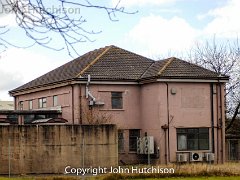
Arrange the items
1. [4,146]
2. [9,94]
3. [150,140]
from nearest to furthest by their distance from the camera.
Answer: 1. [4,146]
2. [150,140]
3. [9,94]

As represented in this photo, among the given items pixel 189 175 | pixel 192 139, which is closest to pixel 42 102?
pixel 192 139

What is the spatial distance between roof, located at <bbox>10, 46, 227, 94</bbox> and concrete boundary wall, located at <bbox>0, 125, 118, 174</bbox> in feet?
26.9

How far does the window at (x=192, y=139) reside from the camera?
41.1 m

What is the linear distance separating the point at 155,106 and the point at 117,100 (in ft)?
9.71

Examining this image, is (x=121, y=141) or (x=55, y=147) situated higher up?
(x=55, y=147)

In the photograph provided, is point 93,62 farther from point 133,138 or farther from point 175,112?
point 175,112

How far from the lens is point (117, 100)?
141ft

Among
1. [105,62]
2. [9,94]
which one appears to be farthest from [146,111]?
[9,94]

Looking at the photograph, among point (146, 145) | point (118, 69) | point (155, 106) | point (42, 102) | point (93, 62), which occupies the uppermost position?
point (93, 62)

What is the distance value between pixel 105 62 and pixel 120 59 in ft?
5.02

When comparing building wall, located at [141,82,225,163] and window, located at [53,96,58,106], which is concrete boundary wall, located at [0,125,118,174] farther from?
window, located at [53,96,58,106]

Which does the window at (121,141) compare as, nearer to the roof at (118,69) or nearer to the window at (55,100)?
the roof at (118,69)

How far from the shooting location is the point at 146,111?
4288 centimetres

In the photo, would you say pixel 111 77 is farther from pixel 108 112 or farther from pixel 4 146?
pixel 4 146
